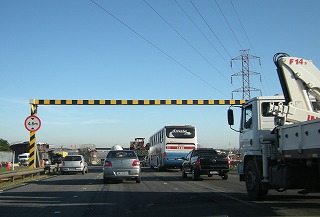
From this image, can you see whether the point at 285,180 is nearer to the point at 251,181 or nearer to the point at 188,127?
the point at 251,181

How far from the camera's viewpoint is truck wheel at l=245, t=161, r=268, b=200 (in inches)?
455

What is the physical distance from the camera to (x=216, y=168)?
70.7ft

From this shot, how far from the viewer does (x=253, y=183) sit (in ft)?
39.0

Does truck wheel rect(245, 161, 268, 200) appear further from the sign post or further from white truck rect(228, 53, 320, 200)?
the sign post

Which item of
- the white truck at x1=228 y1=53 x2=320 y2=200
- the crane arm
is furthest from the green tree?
the crane arm

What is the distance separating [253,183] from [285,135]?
7.99 ft

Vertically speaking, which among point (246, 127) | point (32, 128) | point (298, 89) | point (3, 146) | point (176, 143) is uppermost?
point (3, 146)

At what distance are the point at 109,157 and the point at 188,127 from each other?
13949mm

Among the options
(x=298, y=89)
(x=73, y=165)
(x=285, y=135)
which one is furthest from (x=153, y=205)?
(x=73, y=165)

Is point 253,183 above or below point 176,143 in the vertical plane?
below

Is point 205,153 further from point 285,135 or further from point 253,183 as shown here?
point 285,135

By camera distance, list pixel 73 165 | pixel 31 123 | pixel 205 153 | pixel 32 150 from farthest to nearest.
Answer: pixel 32 150, pixel 73 165, pixel 31 123, pixel 205 153

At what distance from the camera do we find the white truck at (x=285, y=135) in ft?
29.9

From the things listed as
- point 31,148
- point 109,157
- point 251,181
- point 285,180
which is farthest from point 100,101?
point 285,180
